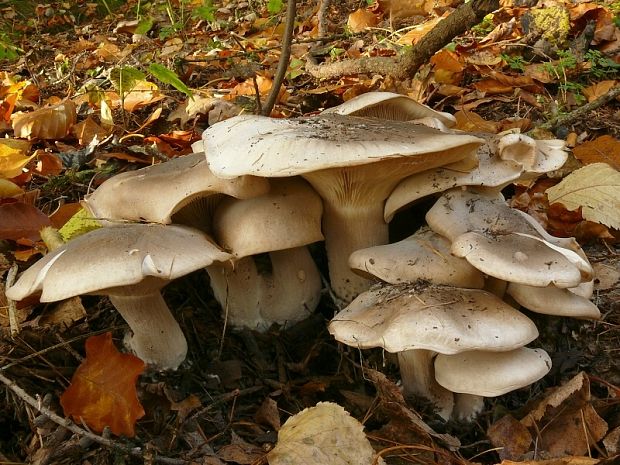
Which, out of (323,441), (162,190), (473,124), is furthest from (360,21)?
(323,441)

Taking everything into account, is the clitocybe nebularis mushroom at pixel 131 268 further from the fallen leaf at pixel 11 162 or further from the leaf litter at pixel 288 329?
the fallen leaf at pixel 11 162

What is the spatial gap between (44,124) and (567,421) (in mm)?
3703

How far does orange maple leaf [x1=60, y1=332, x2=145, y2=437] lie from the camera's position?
1.93 meters

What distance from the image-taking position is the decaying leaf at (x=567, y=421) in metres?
1.79

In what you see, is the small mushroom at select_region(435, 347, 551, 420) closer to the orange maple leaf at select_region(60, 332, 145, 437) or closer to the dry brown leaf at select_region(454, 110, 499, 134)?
the orange maple leaf at select_region(60, 332, 145, 437)

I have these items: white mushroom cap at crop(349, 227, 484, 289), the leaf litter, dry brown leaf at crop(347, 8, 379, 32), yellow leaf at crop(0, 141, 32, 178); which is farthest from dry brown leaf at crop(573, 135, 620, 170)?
dry brown leaf at crop(347, 8, 379, 32)

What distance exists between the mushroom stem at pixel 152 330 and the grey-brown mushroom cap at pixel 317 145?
65 centimetres

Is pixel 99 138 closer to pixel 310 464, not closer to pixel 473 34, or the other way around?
pixel 310 464

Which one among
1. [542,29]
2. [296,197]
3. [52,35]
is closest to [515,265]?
[296,197]

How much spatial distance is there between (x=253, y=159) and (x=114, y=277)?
1.77 ft

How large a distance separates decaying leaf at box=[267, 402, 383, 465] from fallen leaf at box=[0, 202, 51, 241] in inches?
65.9

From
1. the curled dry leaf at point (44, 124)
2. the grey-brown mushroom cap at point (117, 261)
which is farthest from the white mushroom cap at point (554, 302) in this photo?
the curled dry leaf at point (44, 124)

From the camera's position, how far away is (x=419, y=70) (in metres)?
4.19

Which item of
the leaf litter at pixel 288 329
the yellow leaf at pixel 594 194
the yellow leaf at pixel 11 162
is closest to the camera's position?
the leaf litter at pixel 288 329
